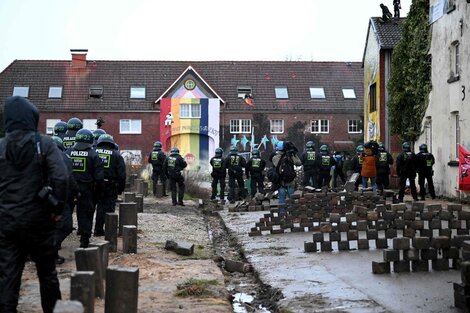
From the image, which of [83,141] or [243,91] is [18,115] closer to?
[83,141]

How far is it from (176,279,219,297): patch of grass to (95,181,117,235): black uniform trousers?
14.3ft

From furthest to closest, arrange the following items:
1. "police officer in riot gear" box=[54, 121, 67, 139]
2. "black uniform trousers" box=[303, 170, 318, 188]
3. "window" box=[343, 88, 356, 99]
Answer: "window" box=[343, 88, 356, 99], "black uniform trousers" box=[303, 170, 318, 188], "police officer in riot gear" box=[54, 121, 67, 139]

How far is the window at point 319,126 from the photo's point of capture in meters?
58.5

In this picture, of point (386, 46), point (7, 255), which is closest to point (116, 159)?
point (7, 255)

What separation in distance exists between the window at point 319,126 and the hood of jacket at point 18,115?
169 ft

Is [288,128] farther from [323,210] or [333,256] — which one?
[333,256]

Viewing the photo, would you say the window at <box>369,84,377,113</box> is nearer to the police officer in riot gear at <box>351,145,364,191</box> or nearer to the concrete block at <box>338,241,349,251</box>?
the police officer in riot gear at <box>351,145,364,191</box>

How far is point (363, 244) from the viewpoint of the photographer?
43.8 feet

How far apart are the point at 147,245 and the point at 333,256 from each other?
375 centimetres

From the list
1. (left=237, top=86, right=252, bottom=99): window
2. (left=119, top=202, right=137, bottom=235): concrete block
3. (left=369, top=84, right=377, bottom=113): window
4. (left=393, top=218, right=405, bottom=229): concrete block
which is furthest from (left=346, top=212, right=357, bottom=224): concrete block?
(left=237, top=86, right=252, bottom=99): window

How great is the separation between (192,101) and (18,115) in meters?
50.2

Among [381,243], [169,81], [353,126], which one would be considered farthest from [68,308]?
[353,126]

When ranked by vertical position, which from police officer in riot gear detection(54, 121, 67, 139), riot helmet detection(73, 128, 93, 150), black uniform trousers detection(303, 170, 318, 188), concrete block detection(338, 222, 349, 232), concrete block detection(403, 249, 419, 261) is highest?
police officer in riot gear detection(54, 121, 67, 139)

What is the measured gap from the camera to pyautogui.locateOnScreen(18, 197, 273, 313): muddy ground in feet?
30.4
